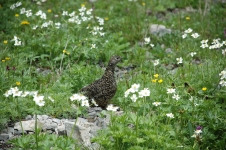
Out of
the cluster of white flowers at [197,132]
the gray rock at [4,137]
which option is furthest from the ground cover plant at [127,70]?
the gray rock at [4,137]

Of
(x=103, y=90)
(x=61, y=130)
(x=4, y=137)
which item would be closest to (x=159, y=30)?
(x=103, y=90)

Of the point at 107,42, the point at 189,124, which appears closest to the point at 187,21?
the point at 107,42

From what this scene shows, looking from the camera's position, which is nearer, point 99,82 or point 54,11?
point 99,82

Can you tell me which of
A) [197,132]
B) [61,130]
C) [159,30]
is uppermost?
[159,30]

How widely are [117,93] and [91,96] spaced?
0.57m

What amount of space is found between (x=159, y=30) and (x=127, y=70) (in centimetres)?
182

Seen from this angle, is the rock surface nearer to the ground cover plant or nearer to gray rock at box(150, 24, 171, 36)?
the ground cover plant

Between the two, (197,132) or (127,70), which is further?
(127,70)

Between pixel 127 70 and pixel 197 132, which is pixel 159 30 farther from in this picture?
pixel 197 132

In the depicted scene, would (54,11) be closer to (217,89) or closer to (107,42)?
(107,42)

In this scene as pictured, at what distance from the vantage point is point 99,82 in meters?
6.36

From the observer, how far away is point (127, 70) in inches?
323

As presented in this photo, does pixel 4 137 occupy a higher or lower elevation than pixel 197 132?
lower

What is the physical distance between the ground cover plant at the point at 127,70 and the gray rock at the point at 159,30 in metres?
0.20
